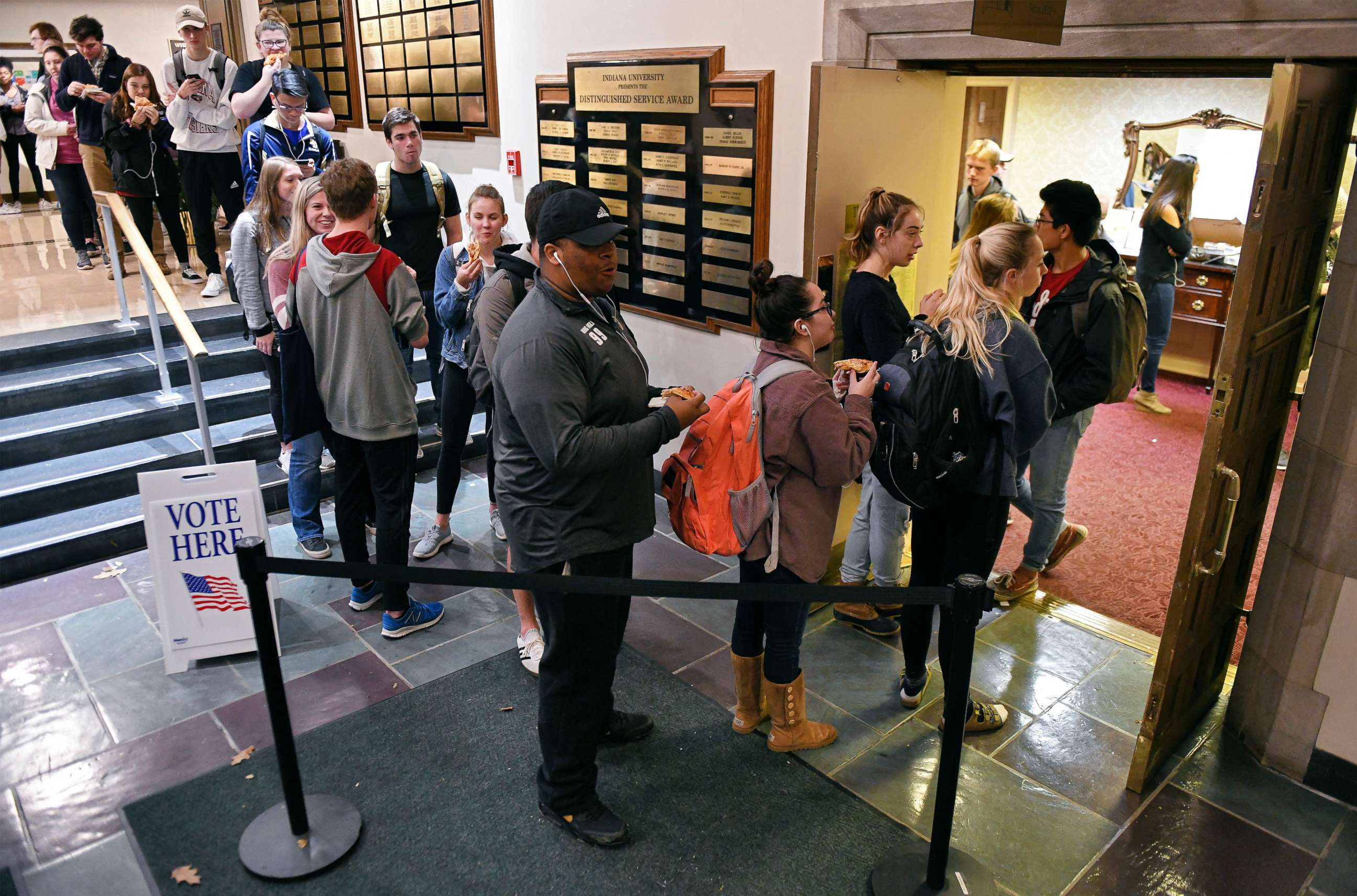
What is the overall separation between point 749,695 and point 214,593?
2.06 m

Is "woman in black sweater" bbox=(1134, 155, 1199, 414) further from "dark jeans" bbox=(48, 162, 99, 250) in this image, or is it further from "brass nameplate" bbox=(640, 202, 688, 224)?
"dark jeans" bbox=(48, 162, 99, 250)

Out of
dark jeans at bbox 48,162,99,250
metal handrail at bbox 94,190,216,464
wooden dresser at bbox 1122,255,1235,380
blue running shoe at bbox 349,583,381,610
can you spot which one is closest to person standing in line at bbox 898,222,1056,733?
blue running shoe at bbox 349,583,381,610

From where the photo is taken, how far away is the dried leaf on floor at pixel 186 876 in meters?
2.53

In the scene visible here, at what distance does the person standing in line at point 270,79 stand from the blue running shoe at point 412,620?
2799 millimetres

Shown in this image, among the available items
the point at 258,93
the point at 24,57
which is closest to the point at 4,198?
the point at 24,57

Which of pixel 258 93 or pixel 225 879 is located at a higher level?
pixel 258 93

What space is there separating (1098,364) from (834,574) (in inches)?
56.1

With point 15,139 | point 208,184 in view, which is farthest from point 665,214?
point 15,139

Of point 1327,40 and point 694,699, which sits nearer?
point 1327,40

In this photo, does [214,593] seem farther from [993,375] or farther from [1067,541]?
[1067,541]

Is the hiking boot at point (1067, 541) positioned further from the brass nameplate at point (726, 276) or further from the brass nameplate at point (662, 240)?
the brass nameplate at point (662, 240)

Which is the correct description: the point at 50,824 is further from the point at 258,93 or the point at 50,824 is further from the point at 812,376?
the point at 258,93

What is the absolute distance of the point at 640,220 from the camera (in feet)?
15.4

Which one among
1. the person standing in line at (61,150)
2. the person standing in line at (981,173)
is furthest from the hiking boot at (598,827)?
the person standing in line at (61,150)
